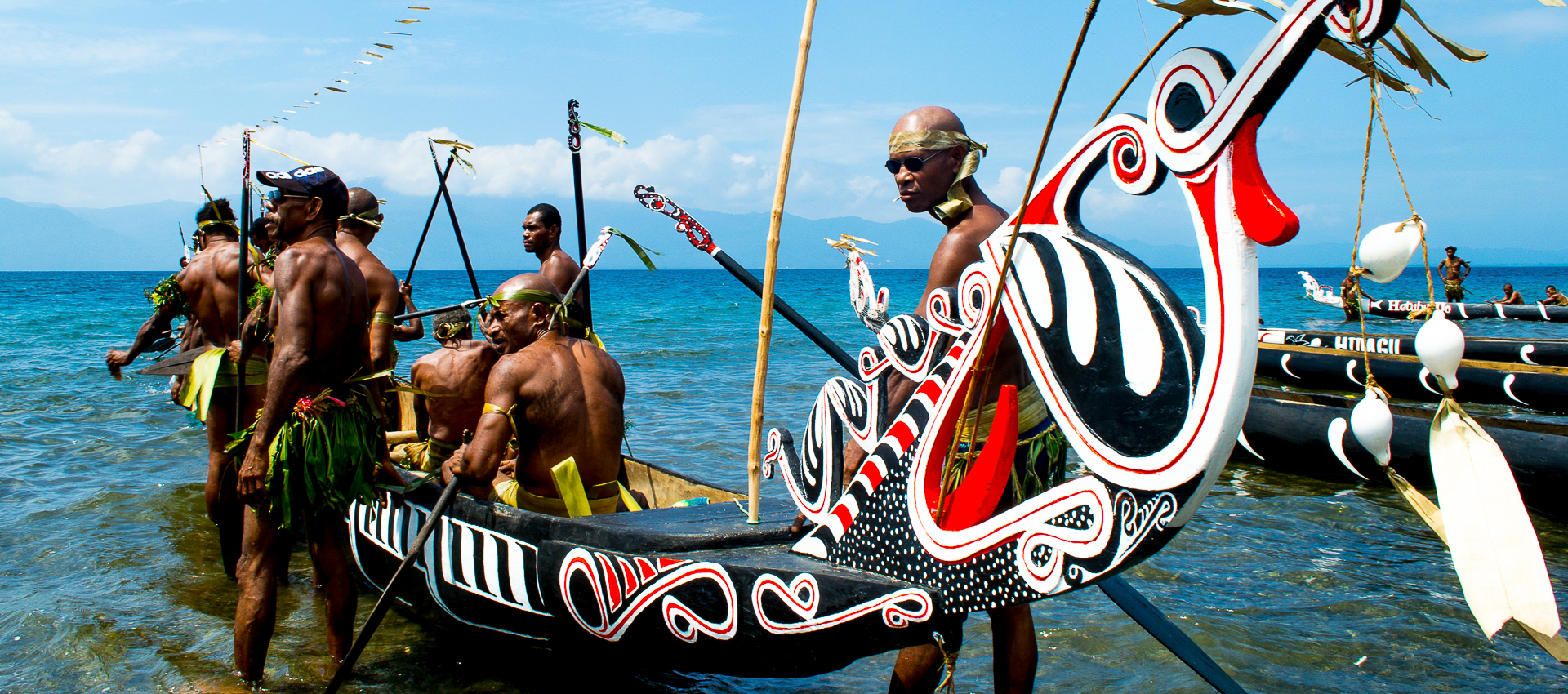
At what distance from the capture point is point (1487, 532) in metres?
1.95

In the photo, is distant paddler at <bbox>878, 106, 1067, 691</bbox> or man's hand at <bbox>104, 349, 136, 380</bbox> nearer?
distant paddler at <bbox>878, 106, 1067, 691</bbox>

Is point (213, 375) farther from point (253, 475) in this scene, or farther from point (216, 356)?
point (253, 475)

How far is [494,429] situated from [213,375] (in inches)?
77.5

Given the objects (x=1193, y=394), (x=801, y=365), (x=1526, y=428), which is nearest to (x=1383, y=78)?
(x=1193, y=394)

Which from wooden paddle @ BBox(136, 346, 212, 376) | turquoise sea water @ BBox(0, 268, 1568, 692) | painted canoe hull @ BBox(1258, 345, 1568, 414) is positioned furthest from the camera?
painted canoe hull @ BBox(1258, 345, 1568, 414)

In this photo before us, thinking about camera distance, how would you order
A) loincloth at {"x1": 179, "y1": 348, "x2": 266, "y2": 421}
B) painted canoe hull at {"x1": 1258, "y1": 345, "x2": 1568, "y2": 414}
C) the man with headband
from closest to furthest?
the man with headband → loincloth at {"x1": 179, "y1": 348, "x2": 266, "y2": 421} → painted canoe hull at {"x1": 1258, "y1": 345, "x2": 1568, "y2": 414}

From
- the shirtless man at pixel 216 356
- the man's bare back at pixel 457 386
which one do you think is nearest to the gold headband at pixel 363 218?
the shirtless man at pixel 216 356

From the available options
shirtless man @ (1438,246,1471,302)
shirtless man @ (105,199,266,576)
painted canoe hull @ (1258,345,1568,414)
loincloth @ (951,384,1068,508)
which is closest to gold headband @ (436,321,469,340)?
shirtless man @ (105,199,266,576)

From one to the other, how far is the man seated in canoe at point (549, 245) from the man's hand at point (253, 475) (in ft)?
8.99

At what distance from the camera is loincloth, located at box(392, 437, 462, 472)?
5.36m

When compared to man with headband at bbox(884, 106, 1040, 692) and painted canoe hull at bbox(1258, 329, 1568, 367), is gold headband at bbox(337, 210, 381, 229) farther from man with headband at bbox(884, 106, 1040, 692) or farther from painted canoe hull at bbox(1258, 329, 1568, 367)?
painted canoe hull at bbox(1258, 329, 1568, 367)

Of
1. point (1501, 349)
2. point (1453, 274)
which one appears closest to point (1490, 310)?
point (1453, 274)

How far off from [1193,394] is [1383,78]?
80 cm

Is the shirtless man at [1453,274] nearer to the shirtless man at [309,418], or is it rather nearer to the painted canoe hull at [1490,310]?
the painted canoe hull at [1490,310]
